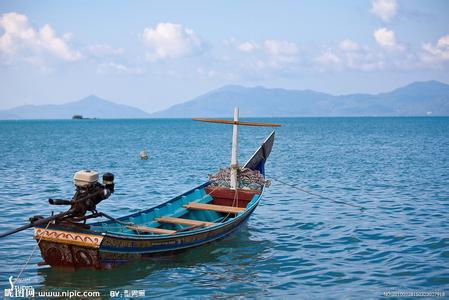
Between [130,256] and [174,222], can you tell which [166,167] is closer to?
[174,222]

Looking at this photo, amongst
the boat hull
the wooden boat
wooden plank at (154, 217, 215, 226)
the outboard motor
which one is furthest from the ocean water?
the outboard motor

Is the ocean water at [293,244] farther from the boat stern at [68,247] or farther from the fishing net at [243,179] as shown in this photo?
the fishing net at [243,179]

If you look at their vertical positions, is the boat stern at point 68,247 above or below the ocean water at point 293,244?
above

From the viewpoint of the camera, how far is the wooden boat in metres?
12.8

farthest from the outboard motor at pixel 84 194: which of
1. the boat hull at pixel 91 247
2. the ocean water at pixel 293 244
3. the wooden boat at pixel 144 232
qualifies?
the ocean water at pixel 293 244

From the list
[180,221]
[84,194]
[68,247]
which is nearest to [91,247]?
[68,247]

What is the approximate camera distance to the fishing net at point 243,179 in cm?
2050

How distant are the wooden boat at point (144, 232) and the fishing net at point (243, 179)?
10.9 inches

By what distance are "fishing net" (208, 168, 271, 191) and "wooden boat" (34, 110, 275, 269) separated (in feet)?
0.91

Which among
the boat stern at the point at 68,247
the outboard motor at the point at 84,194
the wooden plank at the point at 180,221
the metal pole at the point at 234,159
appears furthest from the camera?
the metal pole at the point at 234,159

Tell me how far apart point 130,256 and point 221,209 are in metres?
5.22

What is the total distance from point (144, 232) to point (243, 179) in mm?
6263

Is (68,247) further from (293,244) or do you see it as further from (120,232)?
(293,244)

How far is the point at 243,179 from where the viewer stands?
67.9 ft
